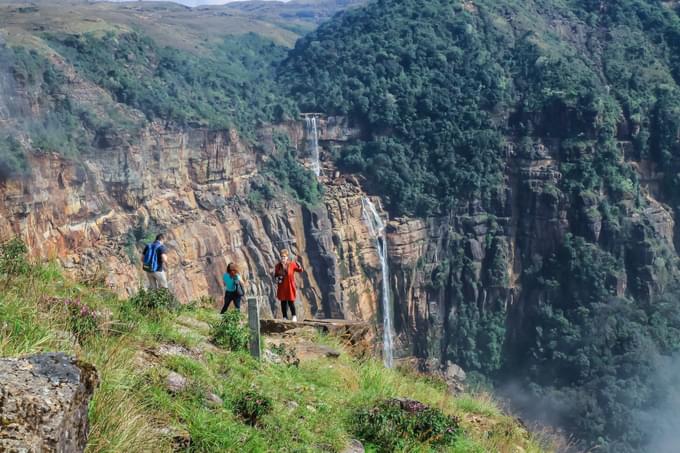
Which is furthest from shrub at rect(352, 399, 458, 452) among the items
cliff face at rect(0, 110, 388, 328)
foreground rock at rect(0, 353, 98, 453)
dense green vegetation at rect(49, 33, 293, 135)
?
dense green vegetation at rect(49, 33, 293, 135)

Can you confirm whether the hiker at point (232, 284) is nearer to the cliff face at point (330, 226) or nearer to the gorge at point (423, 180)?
the cliff face at point (330, 226)

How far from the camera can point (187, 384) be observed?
6145mm

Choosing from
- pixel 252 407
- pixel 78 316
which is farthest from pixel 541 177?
pixel 78 316

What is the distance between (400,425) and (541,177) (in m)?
44.5

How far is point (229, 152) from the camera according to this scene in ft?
140

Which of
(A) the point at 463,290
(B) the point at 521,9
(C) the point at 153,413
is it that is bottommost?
(A) the point at 463,290

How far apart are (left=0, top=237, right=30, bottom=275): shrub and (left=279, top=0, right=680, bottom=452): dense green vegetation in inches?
1428

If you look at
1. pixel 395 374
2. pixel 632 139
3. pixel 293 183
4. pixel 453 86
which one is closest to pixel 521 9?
pixel 453 86

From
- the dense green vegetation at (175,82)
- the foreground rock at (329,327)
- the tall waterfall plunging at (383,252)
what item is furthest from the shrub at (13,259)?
the tall waterfall plunging at (383,252)

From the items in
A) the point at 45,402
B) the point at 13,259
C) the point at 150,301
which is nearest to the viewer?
the point at 45,402

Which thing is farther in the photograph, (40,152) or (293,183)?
(293,183)

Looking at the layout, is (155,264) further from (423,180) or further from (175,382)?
(423,180)

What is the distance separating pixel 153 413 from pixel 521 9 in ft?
211

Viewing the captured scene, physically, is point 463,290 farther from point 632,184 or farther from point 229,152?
point 229,152
